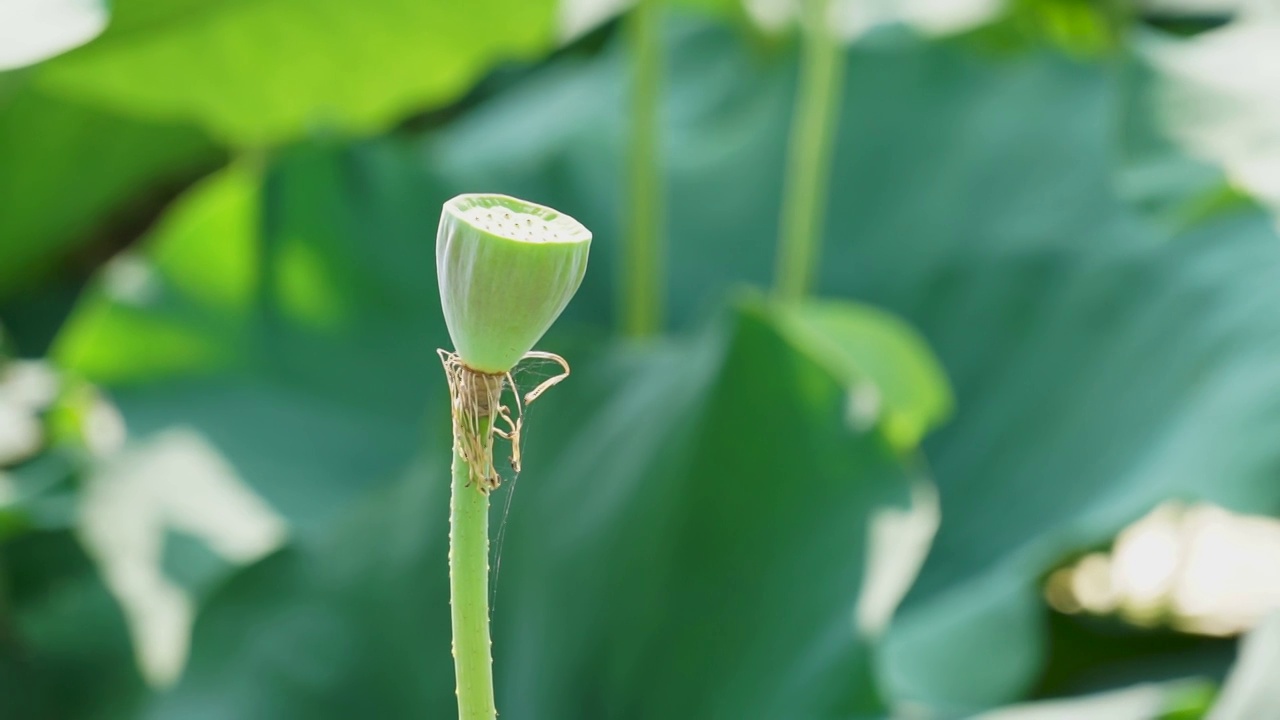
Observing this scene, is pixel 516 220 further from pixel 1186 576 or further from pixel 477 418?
pixel 1186 576

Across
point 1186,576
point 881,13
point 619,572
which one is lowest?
point 1186,576

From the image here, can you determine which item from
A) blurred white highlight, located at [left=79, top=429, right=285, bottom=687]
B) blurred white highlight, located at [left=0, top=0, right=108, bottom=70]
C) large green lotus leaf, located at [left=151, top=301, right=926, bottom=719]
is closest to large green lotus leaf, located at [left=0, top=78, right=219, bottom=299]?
blurred white highlight, located at [left=79, top=429, right=285, bottom=687]

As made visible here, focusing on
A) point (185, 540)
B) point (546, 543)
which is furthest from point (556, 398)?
point (185, 540)

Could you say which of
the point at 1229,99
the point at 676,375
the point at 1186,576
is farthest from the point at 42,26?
the point at 1186,576

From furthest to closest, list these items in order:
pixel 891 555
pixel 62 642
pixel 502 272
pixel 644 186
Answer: pixel 644 186 → pixel 62 642 → pixel 891 555 → pixel 502 272

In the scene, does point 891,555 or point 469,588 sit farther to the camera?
point 891,555

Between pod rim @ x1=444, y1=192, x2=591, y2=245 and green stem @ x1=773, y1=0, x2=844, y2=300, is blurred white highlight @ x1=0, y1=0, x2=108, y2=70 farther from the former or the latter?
green stem @ x1=773, y1=0, x2=844, y2=300

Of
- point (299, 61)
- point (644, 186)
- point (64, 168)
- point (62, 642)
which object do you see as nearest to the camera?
point (62, 642)
